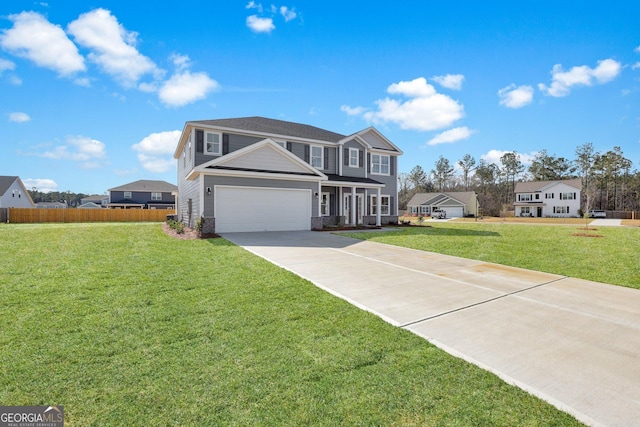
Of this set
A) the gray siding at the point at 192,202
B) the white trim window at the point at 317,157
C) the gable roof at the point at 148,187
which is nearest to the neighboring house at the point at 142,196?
the gable roof at the point at 148,187

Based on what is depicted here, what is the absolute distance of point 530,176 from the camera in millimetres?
63688

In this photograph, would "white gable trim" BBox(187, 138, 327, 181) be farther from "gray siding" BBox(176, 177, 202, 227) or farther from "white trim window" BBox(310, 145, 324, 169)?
"white trim window" BBox(310, 145, 324, 169)

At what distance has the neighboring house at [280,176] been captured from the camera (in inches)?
578

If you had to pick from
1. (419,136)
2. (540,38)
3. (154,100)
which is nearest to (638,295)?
(540,38)

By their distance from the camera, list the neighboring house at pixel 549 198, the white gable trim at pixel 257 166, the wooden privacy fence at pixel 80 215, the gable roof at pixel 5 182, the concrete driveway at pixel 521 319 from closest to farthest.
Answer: the concrete driveway at pixel 521 319 < the white gable trim at pixel 257 166 < the wooden privacy fence at pixel 80 215 < the gable roof at pixel 5 182 < the neighboring house at pixel 549 198

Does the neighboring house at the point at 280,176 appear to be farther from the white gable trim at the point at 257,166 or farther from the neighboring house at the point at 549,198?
the neighboring house at the point at 549,198

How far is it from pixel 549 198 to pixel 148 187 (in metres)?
68.3

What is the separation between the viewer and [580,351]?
129 inches

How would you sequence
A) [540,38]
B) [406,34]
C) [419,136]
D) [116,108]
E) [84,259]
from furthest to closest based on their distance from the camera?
[419,136]
[116,108]
[406,34]
[540,38]
[84,259]

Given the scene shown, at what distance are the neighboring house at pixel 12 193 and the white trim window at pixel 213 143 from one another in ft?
108

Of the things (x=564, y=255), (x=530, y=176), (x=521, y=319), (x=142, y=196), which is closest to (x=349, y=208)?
(x=564, y=255)

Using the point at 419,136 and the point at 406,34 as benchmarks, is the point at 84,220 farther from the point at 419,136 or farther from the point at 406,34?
the point at 419,136

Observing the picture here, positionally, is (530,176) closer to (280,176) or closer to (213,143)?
(280,176)

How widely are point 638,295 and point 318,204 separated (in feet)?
44.2
